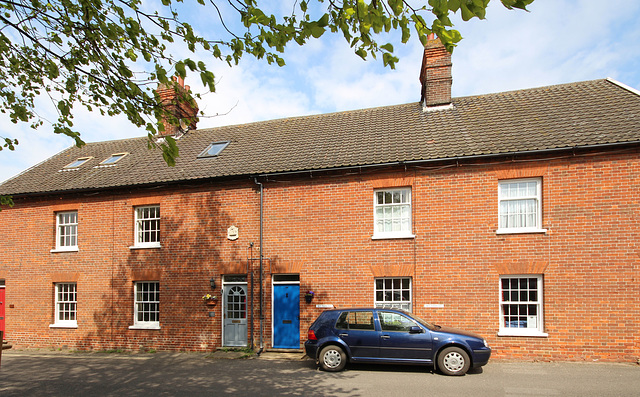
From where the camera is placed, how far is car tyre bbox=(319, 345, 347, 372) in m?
10.4

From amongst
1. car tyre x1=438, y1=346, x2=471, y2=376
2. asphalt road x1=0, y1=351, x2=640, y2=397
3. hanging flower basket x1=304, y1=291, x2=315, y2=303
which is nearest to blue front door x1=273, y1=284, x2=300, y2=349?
hanging flower basket x1=304, y1=291, x2=315, y2=303

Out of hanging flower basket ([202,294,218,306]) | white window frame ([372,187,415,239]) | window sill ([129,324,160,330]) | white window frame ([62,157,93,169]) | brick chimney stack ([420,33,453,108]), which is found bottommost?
window sill ([129,324,160,330])

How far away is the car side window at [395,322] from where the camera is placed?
10.2 meters

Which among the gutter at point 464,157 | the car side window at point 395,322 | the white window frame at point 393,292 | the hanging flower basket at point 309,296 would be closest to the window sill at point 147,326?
the hanging flower basket at point 309,296

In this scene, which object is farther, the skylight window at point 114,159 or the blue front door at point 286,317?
the skylight window at point 114,159

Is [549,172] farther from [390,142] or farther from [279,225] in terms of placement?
[279,225]

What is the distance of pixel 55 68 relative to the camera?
23.6 ft

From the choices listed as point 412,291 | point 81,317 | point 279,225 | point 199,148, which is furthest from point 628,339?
point 81,317

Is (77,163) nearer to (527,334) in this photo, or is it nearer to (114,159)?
(114,159)

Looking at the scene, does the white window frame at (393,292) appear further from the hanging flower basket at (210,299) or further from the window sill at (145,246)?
the window sill at (145,246)

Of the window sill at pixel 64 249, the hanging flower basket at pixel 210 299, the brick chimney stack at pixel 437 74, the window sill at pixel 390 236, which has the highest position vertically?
the brick chimney stack at pixel 437 74

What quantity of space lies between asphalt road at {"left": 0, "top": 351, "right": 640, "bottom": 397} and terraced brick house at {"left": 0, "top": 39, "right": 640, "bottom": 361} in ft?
4.83

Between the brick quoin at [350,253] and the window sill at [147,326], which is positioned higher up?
the brick quoin at [350,253]

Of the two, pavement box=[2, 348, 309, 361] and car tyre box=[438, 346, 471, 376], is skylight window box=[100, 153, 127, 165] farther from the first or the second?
car tyre box=[438, 346, 471, 376]
